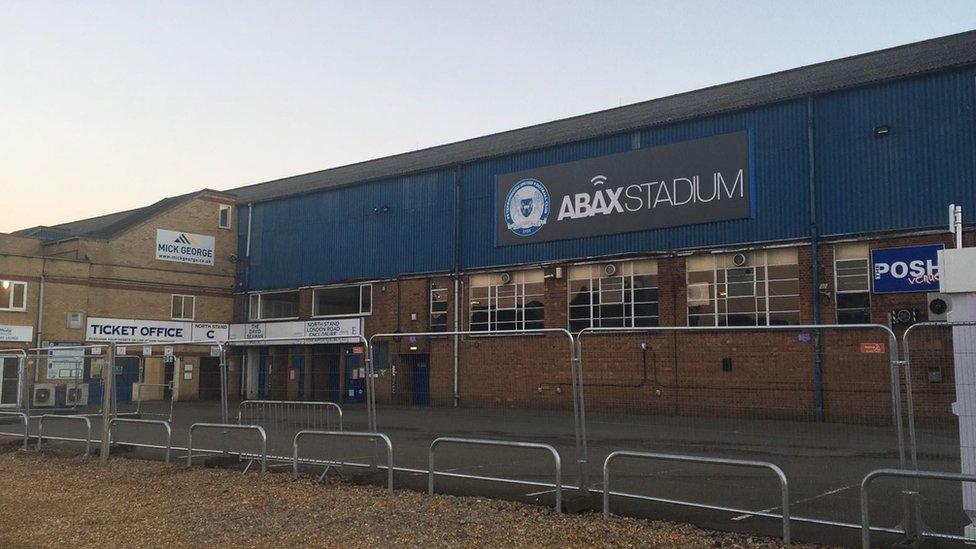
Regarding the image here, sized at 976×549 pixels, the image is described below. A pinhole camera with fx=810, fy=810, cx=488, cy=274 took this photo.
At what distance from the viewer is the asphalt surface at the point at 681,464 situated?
24.9 ft

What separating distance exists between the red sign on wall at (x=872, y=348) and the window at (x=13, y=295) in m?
36.1

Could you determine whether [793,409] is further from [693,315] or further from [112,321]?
[112,321]

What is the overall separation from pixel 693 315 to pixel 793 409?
19226 mm

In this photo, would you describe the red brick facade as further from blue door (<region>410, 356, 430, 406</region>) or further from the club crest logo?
the club crest logo

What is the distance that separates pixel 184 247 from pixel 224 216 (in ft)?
9.46

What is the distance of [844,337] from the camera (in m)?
7.88

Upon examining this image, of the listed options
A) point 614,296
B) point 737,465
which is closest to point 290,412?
point 737,465

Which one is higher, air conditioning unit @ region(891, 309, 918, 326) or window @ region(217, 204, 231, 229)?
window @ region(217, 204, 231, 229)

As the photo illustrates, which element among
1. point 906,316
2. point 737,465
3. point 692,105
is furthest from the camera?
point 692,105

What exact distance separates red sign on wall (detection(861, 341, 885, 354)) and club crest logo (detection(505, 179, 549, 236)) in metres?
23.2

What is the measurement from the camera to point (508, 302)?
102 ft

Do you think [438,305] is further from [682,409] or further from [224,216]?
[682,409]

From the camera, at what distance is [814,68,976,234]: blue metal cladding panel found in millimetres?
22359

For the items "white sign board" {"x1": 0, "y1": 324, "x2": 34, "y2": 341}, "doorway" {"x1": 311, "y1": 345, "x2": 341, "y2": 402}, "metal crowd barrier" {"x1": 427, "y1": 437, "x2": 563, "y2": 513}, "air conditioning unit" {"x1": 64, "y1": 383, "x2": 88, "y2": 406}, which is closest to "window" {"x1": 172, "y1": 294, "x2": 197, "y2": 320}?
"white sign board" {"x1": 0, "y1": 324, "x2": 34, "y2": 341}
